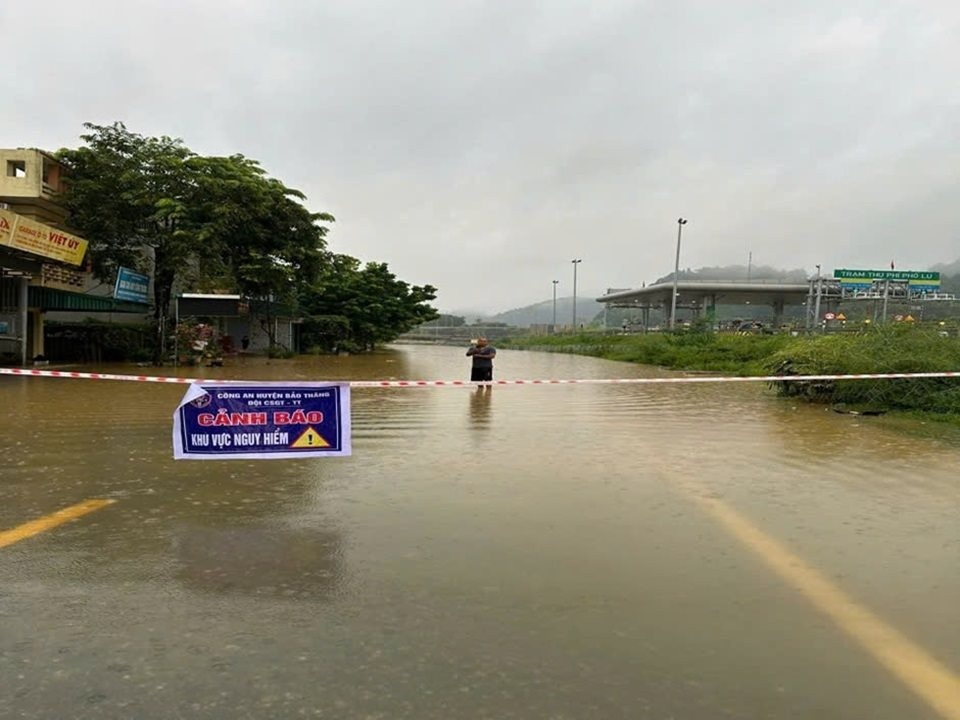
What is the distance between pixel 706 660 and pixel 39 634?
321 cm

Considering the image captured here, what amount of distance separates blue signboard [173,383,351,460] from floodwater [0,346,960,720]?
0.38 metres

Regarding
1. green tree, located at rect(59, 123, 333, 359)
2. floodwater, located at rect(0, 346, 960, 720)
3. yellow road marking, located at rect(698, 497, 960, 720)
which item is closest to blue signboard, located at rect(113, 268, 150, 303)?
green tree, located at rect(59, 123, 333, 359)

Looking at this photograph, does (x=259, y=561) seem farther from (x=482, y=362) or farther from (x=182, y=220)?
(x=182, y=220)

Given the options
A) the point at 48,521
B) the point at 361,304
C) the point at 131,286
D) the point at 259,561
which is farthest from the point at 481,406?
the point at 361,304

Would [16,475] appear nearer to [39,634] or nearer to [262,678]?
[39,634]

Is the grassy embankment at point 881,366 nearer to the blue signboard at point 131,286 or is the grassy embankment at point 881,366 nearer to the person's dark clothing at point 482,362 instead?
the person's dark clothing at point 482,362

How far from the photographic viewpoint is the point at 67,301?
23109mm

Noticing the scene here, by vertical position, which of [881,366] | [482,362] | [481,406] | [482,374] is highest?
[881,366]

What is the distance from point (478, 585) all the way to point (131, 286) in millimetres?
21879

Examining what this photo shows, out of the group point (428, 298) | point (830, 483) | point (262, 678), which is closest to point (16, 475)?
point (262, 678)

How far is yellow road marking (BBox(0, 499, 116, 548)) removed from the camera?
16.0 ft

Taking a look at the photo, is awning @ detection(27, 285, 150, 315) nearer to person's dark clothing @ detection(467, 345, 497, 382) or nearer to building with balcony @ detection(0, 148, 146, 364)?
building with balcony @ detection(0, 148, 146, 364)

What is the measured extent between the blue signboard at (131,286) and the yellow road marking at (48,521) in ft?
59.9

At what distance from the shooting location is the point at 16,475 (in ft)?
22.3
